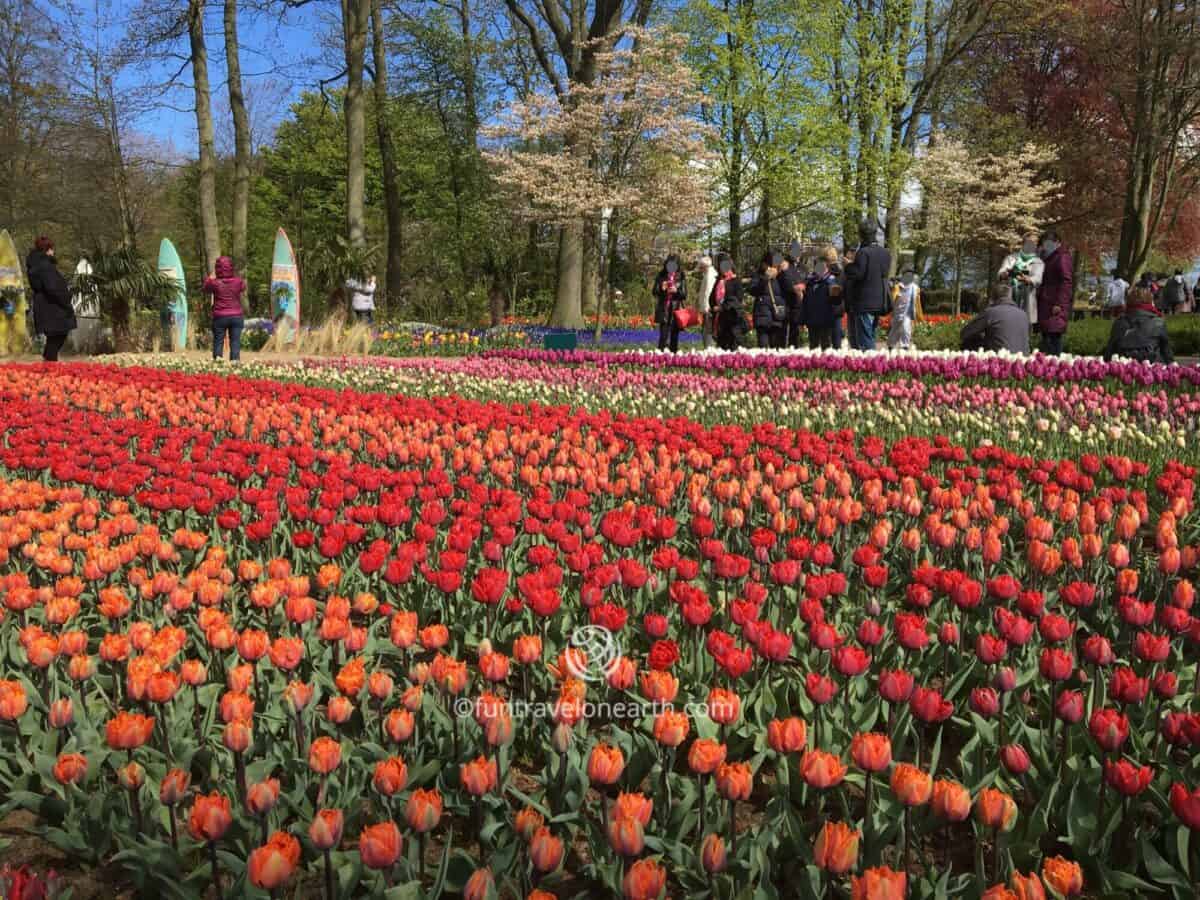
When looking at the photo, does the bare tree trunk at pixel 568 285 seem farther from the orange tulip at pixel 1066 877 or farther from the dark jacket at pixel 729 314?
the orange tulip at pixel 1066 877

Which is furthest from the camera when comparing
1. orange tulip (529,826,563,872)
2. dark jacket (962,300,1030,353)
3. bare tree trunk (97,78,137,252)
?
bare tree trunk (97,78,137,252)

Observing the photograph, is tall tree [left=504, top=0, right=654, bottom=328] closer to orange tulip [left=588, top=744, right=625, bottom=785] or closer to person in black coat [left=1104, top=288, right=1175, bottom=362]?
person in black coat [left=1104, top=288, right=1175, bottom=362]

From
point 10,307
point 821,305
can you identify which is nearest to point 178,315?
point 10,307

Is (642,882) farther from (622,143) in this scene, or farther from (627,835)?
(622,143)

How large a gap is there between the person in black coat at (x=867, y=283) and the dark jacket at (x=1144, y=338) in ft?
8.88

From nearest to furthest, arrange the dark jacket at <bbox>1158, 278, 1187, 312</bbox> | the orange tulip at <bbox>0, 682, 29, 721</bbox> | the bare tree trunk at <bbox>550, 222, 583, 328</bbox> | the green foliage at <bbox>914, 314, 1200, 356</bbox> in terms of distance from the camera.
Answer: the orange tulip at <bbox>0, 682, 29, 721</bbox>, the green foliage at <bbox>914, 314, 1200, 356</bbox>, the bare tree trunk at <bbox>550, 222, 583, 328</bbox>, the dark jacket at <bbox>1158, 278, 1187, 312</bbox>

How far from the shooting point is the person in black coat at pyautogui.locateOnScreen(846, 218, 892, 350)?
36.3ft

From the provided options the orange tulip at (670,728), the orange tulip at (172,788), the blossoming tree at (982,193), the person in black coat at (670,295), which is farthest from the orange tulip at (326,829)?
the blossoming tree at (982,193)

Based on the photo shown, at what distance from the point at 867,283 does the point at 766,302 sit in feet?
6.91

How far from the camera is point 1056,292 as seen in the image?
1130 centimetres

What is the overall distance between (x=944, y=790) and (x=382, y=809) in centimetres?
118

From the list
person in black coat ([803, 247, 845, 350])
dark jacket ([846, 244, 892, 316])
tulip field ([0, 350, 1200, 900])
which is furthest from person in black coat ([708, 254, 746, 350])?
tulip field ([0, 350, 1200, 900])

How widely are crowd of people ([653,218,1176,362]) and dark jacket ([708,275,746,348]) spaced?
0.02 m

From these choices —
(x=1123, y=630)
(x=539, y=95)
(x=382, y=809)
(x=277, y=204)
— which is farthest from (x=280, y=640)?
(x=277, y=204)
